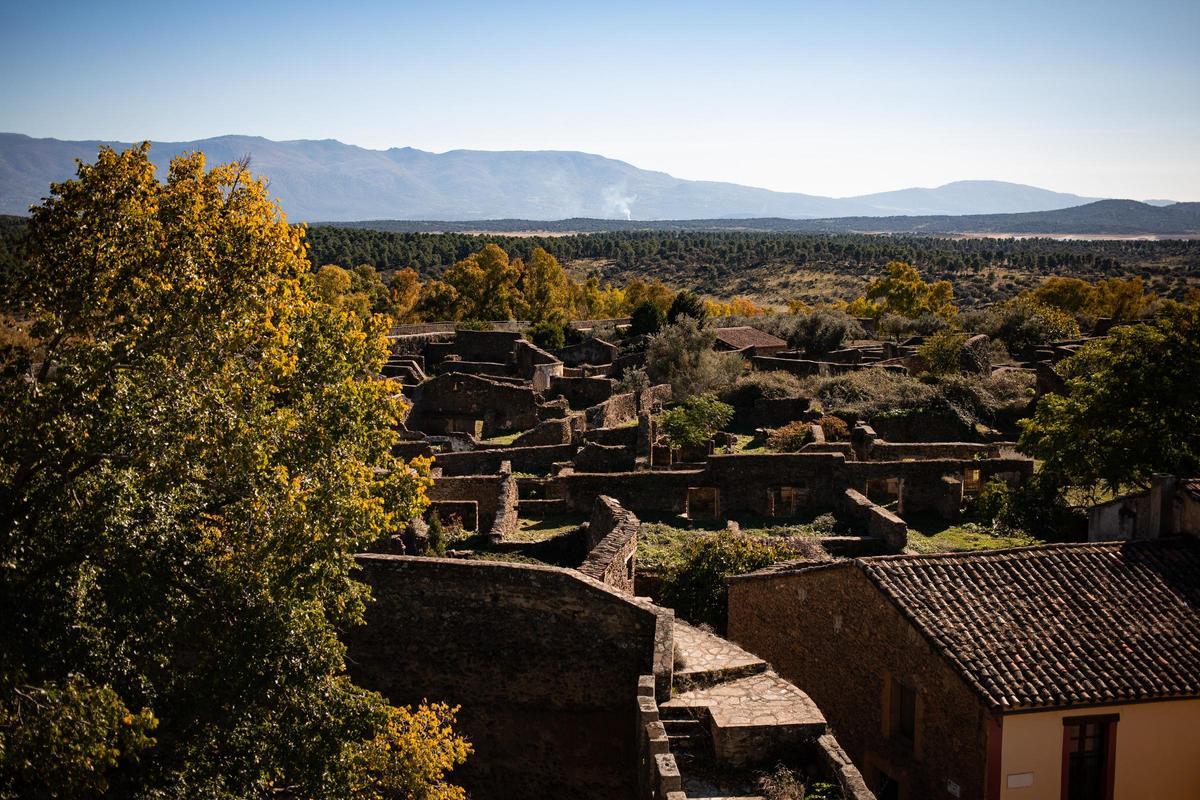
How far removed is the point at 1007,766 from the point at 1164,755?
2509mm

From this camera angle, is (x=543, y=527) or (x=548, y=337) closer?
(x=543, y=527)

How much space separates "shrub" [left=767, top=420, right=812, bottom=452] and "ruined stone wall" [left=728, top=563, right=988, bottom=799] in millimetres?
15232

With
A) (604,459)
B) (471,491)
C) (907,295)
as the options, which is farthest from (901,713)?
(907,295)

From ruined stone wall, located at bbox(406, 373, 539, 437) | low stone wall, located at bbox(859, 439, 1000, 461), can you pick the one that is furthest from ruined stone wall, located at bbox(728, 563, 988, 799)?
ruined stone wall, located at bbox(406, 373, 539, 437)

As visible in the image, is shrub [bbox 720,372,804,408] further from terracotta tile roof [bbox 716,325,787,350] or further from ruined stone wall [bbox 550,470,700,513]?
ruined stone wall [bbox 550,470,700,513]

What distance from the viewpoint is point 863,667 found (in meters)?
15.6

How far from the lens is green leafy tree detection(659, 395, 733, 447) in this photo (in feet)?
111

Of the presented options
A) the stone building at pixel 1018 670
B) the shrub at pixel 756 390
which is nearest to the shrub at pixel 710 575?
the stone building at pixel 1018 670

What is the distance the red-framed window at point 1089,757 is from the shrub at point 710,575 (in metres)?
7.48

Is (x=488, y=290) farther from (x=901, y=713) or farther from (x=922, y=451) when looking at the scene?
(x=901, y=713)

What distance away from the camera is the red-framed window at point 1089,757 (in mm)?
13297

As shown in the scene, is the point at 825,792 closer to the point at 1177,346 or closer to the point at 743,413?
the point at 1177,346

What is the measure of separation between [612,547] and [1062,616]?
23.3ft

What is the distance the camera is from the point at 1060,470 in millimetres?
22938
